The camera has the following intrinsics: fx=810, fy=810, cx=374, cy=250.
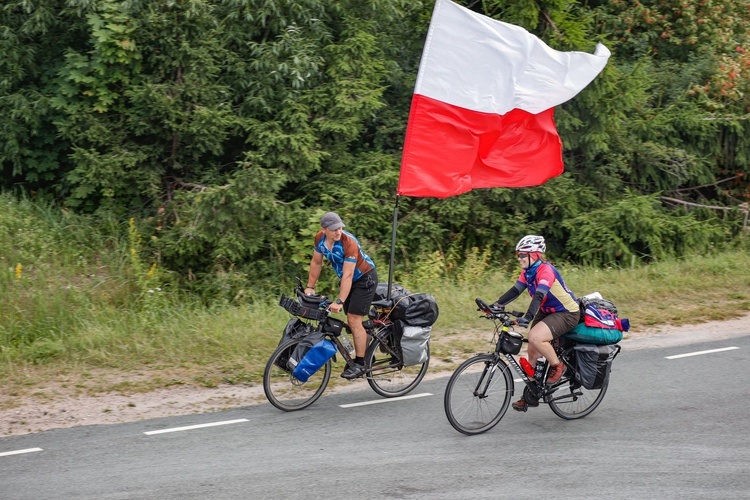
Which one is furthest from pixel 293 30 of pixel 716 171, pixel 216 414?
pixel 716 171

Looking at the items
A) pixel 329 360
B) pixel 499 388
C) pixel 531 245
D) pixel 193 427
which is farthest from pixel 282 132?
pixel 499 388

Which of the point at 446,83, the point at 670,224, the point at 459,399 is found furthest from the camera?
the point at 670,224

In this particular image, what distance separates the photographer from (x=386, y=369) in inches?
353

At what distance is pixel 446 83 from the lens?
31.6 feet

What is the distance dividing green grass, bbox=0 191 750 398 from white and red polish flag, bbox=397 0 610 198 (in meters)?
2.34

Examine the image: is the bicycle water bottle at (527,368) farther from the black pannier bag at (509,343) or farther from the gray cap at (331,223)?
the gray cap at (331,223)

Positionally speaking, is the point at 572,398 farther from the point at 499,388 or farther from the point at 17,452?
the point at 17,452

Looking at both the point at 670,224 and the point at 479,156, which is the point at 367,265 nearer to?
the point at 479,156

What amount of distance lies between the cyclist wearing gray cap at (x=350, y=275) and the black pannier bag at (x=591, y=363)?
7.40 feet

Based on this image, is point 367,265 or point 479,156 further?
point 479,156

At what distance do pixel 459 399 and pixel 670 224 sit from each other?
1007cm

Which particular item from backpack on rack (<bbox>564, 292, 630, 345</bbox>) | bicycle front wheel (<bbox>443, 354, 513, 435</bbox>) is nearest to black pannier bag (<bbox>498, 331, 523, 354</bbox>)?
bicycle front wheel (<bbox>443, 354, 513, 435</bbox>)

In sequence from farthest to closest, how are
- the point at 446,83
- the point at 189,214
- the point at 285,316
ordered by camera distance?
the point at 189,214
the point at 285,316
the point at 446,83

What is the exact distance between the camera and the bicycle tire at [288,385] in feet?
27.1
